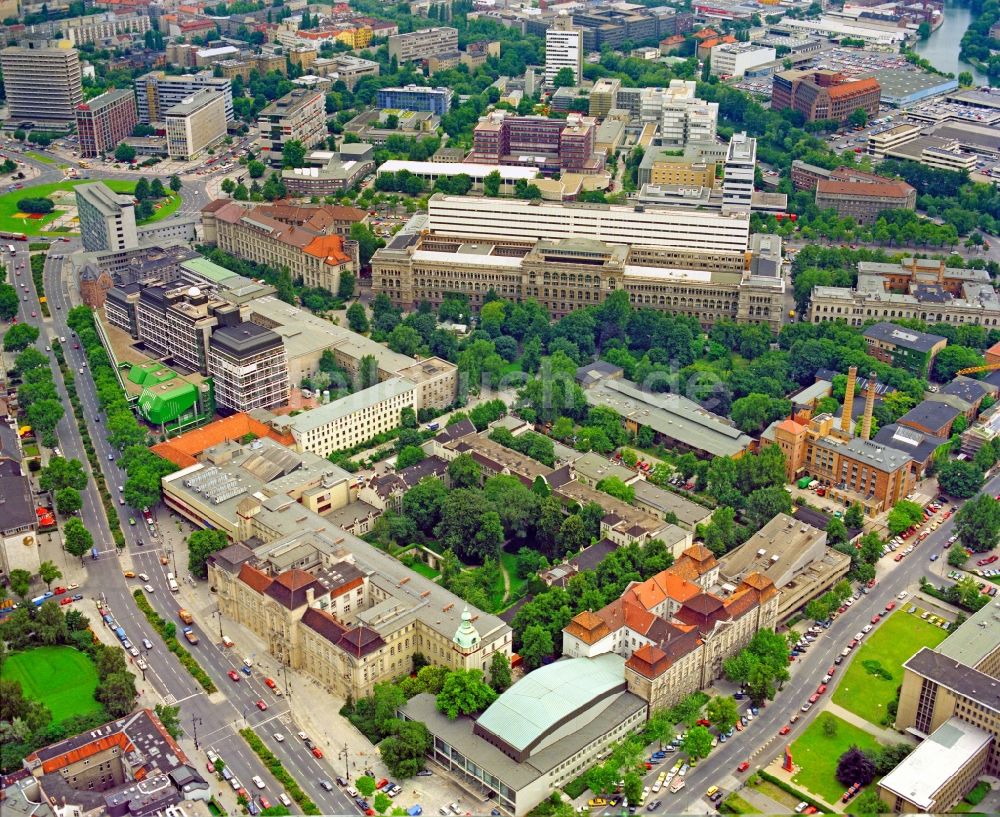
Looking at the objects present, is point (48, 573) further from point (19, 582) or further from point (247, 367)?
point (247, 367)

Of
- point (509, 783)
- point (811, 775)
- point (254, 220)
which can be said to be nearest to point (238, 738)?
point (509, 783)

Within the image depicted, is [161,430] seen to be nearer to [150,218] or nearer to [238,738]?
[238,738]

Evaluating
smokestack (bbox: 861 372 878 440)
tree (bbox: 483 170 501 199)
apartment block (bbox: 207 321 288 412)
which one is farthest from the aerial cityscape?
tree (bbox: 483 170 501 199)

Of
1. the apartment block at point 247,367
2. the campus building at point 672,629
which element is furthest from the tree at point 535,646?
the apartment block at point 247,367

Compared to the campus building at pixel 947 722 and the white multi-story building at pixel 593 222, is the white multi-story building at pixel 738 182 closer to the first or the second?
the white multi-story building at pixel 593 222

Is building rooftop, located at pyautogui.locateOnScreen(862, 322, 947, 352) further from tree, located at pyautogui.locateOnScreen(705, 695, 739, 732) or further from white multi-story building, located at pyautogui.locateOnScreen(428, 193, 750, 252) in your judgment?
tree, located at pyautogui.locateOnScreen(705, 695, 739, 732)
